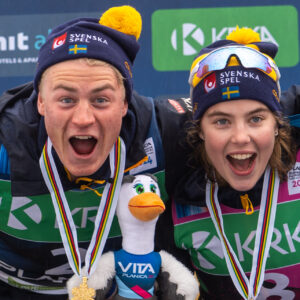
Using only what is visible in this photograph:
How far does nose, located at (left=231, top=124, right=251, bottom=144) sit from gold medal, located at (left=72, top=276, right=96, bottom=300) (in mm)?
753

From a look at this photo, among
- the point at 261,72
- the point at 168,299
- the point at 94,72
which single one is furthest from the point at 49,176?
the point at 261,72

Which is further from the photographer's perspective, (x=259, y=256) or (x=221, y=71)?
(x=259, y=256)

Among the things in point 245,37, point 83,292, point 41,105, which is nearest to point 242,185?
point 245,37

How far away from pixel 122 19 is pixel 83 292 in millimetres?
1019

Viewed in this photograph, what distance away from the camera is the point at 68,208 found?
192 cm

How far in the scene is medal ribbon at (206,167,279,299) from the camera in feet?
6.45

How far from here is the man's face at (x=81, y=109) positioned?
168cm

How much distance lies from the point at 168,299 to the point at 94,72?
0.88m

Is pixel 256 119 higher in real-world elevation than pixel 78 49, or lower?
lower

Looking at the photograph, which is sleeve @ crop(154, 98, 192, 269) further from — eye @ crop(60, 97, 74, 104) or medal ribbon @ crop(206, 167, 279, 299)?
eye @ crop(60, 97, 74, 104)

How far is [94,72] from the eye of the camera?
1.69 meters

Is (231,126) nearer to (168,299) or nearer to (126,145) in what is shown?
(126,145)

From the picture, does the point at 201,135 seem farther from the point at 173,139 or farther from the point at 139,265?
the point at 139,265

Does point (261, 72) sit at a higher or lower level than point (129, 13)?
lower
